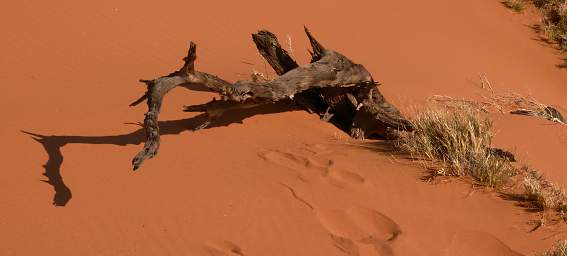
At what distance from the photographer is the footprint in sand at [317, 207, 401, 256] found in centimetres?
412

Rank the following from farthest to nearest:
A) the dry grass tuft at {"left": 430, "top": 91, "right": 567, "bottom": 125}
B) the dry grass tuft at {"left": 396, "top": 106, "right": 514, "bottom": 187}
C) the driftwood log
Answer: the dry grass tuft at {"left": 430, "top": 91, "right": 567, "bottom": 125}, the driftwood log, the dry grass tuft at {"left": 396, "top": 106, "right": 514, "bottom": 187}

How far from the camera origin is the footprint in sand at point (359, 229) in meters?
4.12

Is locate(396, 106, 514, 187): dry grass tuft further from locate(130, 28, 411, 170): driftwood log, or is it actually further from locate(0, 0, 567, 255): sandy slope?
locate(130, 28, 411, 170): driftwood log

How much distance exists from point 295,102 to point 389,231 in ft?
8.27

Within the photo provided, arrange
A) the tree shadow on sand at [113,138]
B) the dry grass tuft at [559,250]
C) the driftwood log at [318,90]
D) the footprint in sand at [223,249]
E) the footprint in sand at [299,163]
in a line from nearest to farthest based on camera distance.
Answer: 1. the dry grass tuft at [559,250]
2. the footprint in sand at [223,249]
3. the tree shadow on sand at [113,138]
4. the footprint in sand at [299,163]
5. the driftwood log at [318,90]

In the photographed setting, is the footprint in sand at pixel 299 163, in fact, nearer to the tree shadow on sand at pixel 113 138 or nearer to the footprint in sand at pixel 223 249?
the tree shadow on sand at pixel 113 138

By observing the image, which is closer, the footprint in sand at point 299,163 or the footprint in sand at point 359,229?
the footprint in sand at point 359,229

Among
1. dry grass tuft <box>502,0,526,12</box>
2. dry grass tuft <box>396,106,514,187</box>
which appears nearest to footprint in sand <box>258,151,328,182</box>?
dry grass tuft <box>396,106,514,187</box>

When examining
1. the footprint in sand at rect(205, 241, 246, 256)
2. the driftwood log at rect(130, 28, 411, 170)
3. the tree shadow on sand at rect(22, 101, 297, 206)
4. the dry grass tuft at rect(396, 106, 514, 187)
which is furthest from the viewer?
the driftwood log at rect(130, 28, 411, 170)

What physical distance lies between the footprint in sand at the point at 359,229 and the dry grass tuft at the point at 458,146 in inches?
30.1

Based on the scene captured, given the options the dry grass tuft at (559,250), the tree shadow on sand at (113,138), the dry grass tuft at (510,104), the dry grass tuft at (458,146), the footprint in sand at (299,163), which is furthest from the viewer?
the dry grass tuft at (510,104)

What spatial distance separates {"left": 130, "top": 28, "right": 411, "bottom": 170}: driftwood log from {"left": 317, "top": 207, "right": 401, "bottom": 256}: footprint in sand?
53.5 inches

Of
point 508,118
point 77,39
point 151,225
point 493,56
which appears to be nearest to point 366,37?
point 493,56

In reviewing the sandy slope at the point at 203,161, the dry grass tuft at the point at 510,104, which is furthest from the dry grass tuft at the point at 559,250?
the dry grass tuft at the point at 510,104
